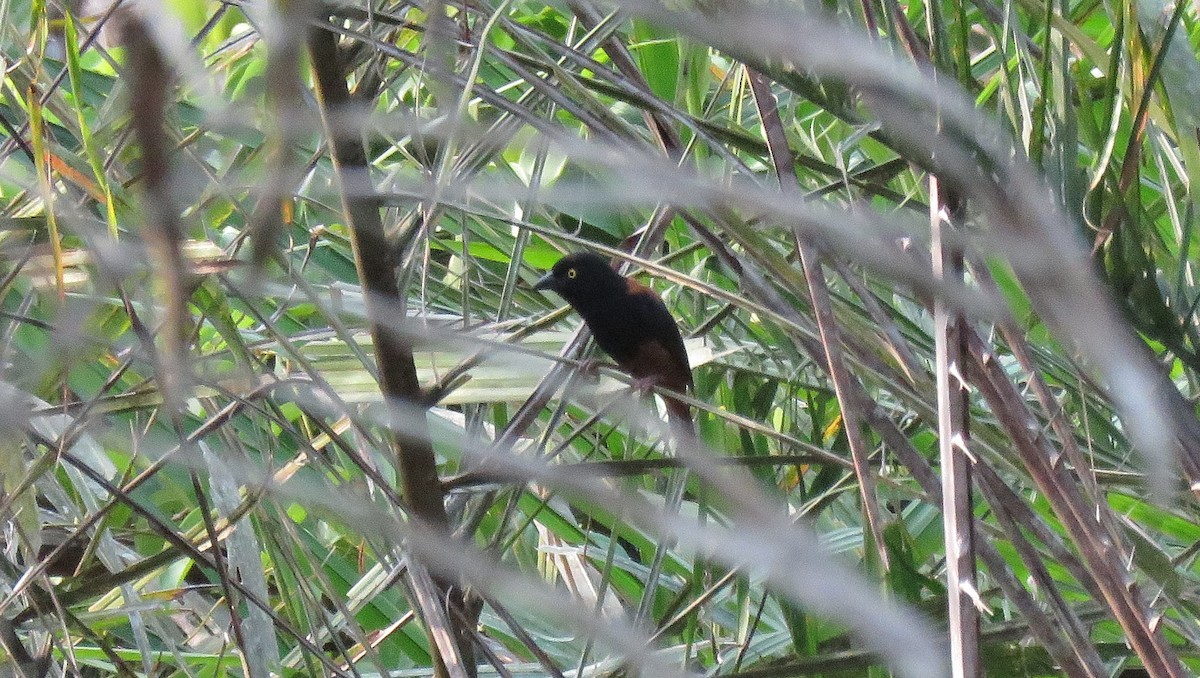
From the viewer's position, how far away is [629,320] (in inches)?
141

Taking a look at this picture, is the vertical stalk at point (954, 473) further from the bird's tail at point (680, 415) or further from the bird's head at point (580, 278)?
the bird's head at point (580, 278)

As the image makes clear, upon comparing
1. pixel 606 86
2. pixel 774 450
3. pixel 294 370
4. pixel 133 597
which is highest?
pixel 606 86

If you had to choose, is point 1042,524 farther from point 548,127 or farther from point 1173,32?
point 548,127

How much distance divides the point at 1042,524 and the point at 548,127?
737mm

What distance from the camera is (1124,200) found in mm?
1159

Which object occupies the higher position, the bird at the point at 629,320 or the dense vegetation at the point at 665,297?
the bird at the point at 629,320

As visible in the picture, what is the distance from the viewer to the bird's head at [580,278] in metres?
3.37

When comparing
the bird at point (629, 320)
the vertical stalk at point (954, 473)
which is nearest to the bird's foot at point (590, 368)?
the vertical stalk at point (954, 473)

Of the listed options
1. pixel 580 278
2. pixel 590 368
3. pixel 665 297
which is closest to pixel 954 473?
pixel 590 368

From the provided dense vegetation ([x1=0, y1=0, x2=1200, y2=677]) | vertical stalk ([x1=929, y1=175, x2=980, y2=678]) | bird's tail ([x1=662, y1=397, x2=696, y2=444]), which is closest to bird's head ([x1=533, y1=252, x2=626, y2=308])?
bird's tail ([x1=662, y1=397, x2=696, y2=444])

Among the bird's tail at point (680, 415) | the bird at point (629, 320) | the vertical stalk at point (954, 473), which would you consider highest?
the bird at point (629, 320)

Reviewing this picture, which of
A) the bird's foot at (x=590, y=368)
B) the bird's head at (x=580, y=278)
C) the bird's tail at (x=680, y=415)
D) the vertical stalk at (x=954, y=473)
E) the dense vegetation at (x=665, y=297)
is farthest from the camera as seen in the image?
the bird's head at (x=580, y=278)

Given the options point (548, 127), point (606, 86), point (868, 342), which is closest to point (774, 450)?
point (868, 342)

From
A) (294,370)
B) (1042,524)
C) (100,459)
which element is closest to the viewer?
(1042,524)
